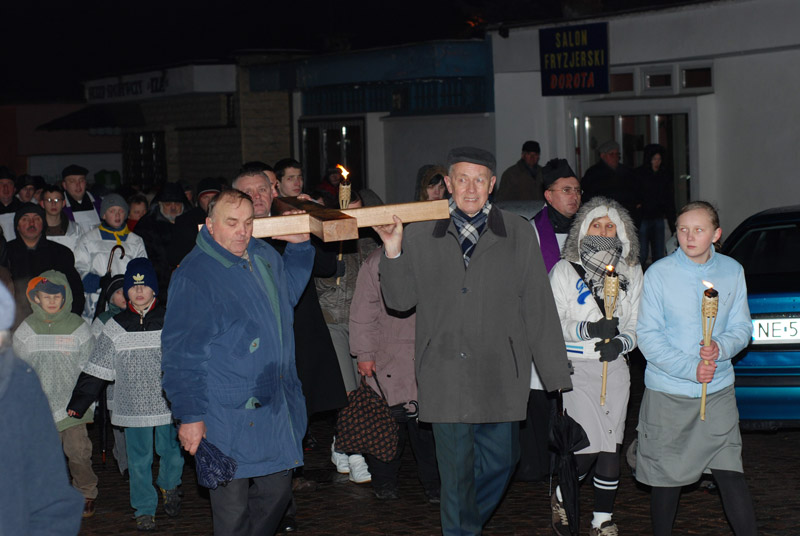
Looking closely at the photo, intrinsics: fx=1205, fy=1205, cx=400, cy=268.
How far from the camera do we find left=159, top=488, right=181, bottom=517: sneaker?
7.83 meters

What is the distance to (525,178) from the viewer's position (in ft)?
53.1

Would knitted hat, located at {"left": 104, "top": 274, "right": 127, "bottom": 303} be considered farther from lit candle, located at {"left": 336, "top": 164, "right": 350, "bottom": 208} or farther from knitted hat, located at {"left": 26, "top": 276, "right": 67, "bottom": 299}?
lit candle, located at {"left": 336, "top": 164, "right": 350, "bottom": 208}

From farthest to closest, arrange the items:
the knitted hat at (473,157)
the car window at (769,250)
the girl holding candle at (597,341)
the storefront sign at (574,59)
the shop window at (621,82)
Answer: the shop window at (621,82) → the storefront sign at (574,59) → the car window at (769,250) → the girl holding candle at (597,341) → the knitted hat at (473,157)

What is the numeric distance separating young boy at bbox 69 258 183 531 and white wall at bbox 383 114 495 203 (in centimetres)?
1276

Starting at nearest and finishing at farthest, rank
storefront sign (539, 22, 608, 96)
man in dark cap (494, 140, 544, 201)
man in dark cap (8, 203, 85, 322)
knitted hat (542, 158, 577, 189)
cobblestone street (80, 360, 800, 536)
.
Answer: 1. cobblestone street (80, 360, 800, 536)
2. knitted hat (542, 158, 577, 189)
3. man in dark cap (8, 203, 85, 322)
4. man in dark cap (494, 140, 544, 201)
5. storefront sign (539, 22, 608, 96)

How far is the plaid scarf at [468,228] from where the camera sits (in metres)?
6.32

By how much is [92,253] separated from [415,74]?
10765 millimetres

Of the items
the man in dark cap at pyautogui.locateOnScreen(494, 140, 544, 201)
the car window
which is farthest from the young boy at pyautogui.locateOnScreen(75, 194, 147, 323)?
the man in dark cap at pyautogui.locateOnScreen(494, 140, 544, 201)

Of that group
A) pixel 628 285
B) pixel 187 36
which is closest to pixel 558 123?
pixel 628 285

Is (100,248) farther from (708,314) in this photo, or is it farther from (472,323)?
(708,314)

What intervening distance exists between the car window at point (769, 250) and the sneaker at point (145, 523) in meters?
4.35

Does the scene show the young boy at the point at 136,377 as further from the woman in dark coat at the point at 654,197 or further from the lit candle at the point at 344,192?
the woman in dark coat at the point at 654,197

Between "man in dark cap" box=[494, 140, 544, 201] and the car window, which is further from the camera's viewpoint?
"man in dark cap" box=[494, 140, 544, 201]

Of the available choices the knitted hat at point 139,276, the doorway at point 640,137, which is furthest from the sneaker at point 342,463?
the doorway at point 640,137
